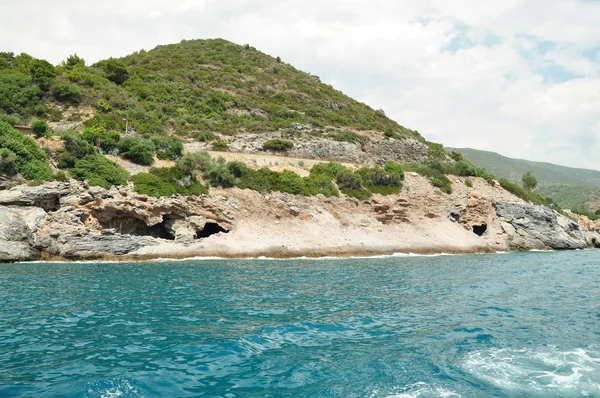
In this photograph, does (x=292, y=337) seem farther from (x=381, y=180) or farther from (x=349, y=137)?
(x=349, y=137)

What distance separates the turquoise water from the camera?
26.0 ft

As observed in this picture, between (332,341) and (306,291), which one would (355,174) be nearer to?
(306,291)

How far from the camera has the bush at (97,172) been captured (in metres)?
33.0

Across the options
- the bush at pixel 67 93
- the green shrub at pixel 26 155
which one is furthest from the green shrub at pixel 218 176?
the bush at pixel 67 93

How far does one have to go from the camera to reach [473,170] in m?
59.2

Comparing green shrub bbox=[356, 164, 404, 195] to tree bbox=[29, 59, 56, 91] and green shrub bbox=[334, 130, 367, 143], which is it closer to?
green shrub bbox=[334, 130, 367, 143]

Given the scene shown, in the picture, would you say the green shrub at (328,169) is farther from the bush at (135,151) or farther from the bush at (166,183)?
the bush at (135,151)

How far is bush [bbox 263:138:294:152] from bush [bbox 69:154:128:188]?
2854 cm

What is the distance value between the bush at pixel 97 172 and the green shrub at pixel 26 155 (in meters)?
2.04

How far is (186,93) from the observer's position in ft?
247

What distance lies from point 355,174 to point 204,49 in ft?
237

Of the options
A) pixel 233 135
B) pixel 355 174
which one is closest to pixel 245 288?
pixel 355 174

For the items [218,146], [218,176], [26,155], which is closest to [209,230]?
[218,176]

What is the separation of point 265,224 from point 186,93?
46.7 metres
